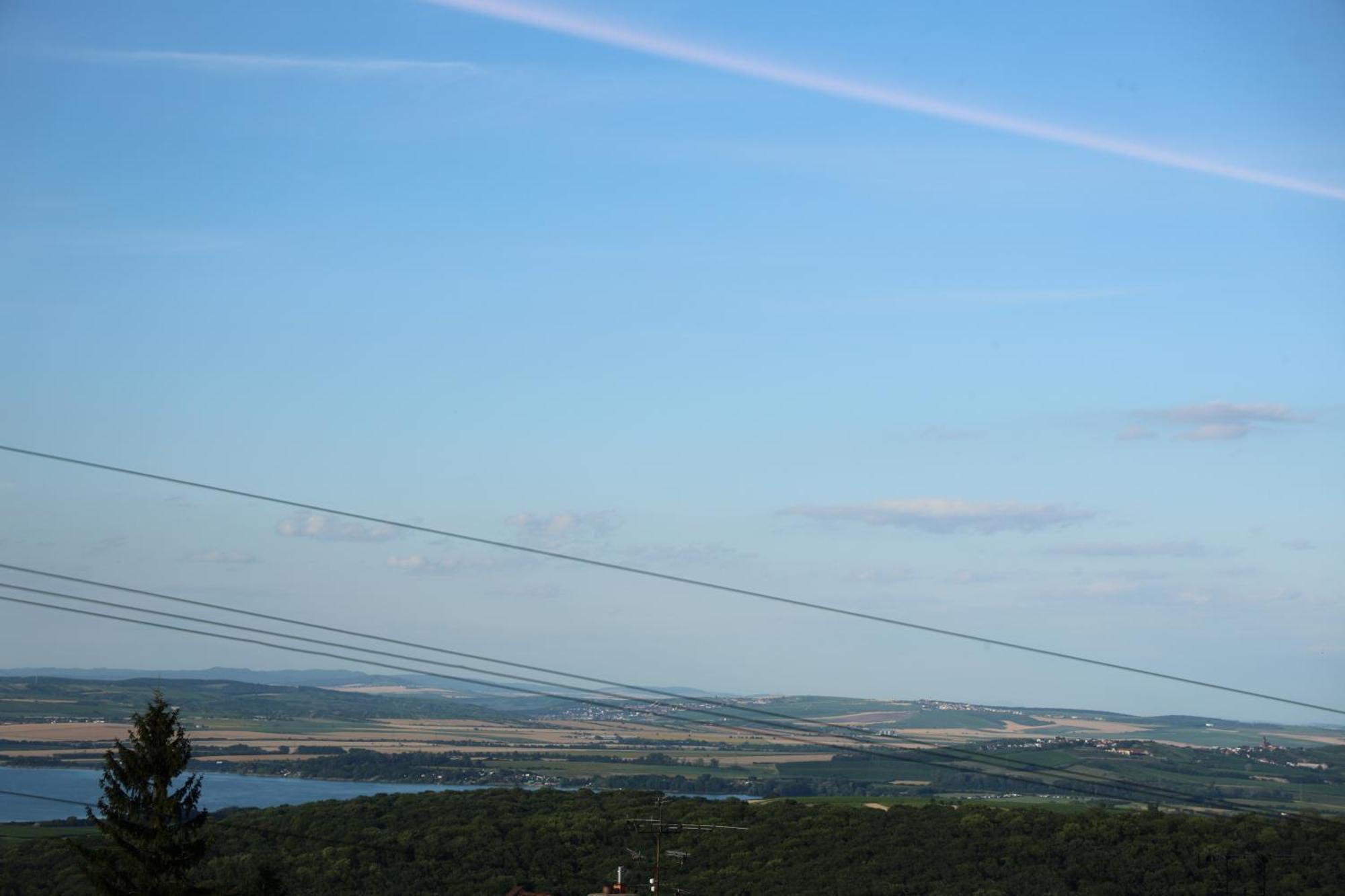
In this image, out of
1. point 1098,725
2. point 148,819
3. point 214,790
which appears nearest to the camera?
point 148,819

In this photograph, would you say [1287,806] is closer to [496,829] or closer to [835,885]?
[835,885]

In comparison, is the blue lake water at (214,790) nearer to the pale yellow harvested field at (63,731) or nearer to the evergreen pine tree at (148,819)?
the pale yellow harvested field at (63,731)

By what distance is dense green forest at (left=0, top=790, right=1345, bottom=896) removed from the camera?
62.8 meters

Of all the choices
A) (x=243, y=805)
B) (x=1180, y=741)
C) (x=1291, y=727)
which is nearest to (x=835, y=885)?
(x=243, y=805)

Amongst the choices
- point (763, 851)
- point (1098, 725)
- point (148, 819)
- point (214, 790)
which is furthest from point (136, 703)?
point (148, 819)

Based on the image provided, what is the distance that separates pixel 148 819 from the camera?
30.8 m

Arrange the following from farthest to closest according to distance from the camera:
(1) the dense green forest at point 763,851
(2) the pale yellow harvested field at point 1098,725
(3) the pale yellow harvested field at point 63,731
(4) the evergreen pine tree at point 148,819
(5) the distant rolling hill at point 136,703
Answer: (5) the distant rolling hill at point 136,703 < (2) the pale yellow harvested field at point 1098,725 < (3) the pale yellow harvested field at point 63,731 < (1) the dense green forest at point 763,851 < (4) the evergreen pine tree at point 148,819

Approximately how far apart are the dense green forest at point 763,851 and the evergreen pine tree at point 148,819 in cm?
2634

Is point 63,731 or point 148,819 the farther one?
point 63,731

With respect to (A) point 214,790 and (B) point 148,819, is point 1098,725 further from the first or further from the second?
(B) point 148,819

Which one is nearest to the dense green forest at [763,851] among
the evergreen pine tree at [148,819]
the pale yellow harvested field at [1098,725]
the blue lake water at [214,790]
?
the blue lake water at [214,790]

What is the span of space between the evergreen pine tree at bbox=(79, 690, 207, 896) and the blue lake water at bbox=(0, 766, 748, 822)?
58743 mm

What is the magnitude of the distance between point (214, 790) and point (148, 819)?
263ft

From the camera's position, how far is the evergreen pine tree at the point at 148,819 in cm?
3011
